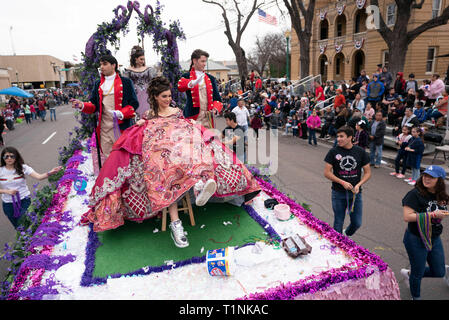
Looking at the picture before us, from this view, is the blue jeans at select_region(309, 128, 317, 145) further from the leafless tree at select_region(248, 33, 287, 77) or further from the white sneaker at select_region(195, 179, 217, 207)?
the leafless tree at select_region(248, 33, 287, 77)

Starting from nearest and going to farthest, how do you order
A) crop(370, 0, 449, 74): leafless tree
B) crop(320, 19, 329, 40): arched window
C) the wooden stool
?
1. the wooden stool
2. crop(370, 0, 449, 74): leafless tree
3. crop(320, 19, 329, 40): arched window

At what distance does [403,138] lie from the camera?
314 inches

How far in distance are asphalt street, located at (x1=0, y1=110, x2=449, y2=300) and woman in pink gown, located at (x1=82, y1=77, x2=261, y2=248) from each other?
1965mm

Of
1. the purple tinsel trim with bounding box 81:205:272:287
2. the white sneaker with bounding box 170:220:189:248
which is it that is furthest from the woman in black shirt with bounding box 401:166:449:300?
the white sneaker with bounding box 170:220:189:248

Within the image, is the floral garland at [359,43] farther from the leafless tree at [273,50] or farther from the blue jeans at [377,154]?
the leafless tree at [273,50]

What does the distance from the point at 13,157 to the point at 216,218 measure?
3.03 metres

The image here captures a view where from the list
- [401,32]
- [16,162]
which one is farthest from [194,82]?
[401,32]

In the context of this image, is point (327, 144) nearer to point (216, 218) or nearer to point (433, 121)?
point (433, 121)

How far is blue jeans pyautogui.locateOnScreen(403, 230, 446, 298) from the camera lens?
339 centimetres

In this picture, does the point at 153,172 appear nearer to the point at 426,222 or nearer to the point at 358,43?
the point at 426,222

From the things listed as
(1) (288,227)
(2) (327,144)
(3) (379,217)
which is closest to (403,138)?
(3) (379,217)

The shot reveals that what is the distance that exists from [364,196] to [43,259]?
613 centimetres

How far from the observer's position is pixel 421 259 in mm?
3393

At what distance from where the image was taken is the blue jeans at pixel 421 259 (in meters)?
3.39
